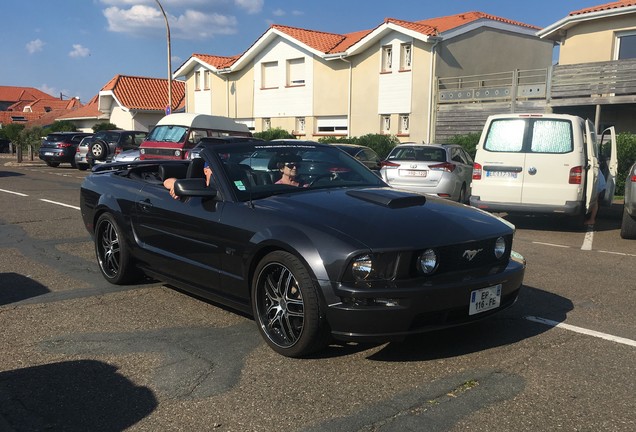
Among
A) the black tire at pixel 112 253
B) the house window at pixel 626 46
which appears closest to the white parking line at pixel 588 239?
the black tire at pixel 112 253

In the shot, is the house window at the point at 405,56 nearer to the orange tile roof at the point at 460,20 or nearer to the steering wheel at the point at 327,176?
the orange tile roof at the point at 460,20

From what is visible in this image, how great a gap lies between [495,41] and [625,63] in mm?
9497

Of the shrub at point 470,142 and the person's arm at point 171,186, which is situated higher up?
the shrub at point 470,142

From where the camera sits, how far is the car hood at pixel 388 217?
369 centimetres

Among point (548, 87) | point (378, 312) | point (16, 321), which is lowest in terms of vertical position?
point (16, 321)

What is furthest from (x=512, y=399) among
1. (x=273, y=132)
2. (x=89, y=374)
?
(x=273, y=132)

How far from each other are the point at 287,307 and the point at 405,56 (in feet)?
77.9

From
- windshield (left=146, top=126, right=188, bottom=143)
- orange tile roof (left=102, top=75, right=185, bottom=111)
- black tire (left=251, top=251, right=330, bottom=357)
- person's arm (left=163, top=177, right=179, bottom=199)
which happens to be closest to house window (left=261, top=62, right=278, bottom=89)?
orange tile roof (left=102, top=75, right=185, bottom=111)

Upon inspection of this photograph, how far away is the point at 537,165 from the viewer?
9.61 meters

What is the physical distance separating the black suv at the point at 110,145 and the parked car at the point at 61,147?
3.69 m

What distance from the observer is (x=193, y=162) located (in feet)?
17.6

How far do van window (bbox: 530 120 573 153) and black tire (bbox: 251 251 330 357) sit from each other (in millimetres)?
6984

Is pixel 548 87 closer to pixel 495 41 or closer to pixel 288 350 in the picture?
pixel 495 41

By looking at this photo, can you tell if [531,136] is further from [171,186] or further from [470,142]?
[470,142]
